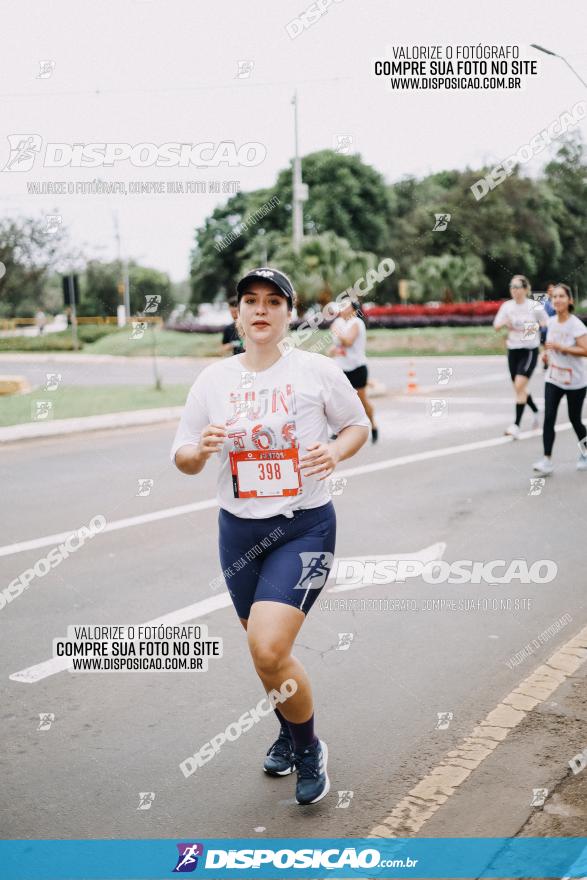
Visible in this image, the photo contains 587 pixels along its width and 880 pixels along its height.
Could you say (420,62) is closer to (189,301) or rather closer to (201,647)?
(201,647)

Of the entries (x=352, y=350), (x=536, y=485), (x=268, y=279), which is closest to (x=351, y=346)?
(x=352, y=350)

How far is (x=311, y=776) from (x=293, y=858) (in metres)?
0.38

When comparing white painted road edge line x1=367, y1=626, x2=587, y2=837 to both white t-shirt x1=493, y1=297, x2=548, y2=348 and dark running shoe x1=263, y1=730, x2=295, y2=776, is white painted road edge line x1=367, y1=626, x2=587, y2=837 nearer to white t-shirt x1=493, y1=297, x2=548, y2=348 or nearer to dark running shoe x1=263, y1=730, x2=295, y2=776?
dark running shoe x1=263, y1=730, x2=295, y2=776

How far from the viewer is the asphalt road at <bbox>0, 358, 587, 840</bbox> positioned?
355cm

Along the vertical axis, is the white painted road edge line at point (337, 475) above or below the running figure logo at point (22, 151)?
below

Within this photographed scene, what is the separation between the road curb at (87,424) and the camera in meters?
13.6

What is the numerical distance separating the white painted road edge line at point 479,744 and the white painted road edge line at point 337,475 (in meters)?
4.12

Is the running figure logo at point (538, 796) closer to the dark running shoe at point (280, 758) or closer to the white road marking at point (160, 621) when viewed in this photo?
the dark running shoe at point (280, 758)

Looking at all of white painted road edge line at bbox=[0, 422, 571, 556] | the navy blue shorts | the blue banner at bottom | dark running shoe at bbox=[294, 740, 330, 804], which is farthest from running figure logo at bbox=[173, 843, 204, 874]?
white painted road edge line at bbox=[0, 422, 571, 556]

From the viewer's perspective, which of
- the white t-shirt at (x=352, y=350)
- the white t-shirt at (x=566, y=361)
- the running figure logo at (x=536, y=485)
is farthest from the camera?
the white t-shirt at (x=352, y=350)

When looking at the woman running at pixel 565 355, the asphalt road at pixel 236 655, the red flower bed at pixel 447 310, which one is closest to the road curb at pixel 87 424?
the asphalt road at pixel 236 655

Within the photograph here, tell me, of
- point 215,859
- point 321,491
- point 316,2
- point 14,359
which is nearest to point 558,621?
point 321,491

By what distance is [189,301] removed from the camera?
64188 millimetres

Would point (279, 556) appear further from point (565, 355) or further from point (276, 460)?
point (565, 355)
